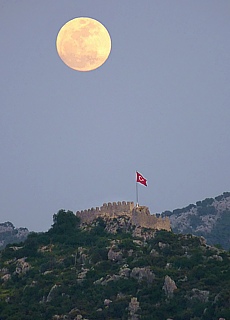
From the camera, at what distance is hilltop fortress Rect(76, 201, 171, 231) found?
14362 centimetres

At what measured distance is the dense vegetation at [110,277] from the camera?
374 feet

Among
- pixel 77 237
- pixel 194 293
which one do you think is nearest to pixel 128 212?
pixel 77 237

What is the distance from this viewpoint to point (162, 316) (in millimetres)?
112438

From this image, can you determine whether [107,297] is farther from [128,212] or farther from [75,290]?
[128,212]

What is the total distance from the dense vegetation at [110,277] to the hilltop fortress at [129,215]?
1711 millimetres

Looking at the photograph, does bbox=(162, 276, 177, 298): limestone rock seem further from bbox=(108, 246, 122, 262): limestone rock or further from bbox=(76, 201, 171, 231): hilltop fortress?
bbox=(76, 201, 171, 231): hilltop fortress

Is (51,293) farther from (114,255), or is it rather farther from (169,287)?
(169,287)

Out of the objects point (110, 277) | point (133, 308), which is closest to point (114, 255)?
point (110, 277)

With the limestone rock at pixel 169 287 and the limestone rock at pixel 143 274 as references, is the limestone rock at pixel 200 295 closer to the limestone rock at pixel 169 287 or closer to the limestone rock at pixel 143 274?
the limestone rock at pixel 169 287

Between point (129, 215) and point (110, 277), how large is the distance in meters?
22.1

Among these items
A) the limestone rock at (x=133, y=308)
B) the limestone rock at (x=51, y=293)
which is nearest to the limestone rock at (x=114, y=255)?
the limestone rock at (x=51, y=293)

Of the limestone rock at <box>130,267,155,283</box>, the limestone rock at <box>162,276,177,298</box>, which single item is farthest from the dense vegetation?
the limestone rock at <box>162,276,177,298</box>

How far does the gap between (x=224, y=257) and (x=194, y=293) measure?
41.9 ft

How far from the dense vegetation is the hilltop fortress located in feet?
5.61
